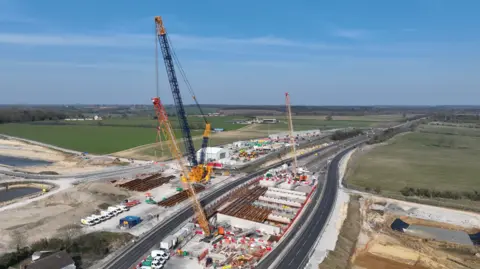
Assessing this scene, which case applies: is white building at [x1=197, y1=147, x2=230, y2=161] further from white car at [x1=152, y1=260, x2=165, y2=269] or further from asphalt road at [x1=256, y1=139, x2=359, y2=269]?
white car at [x1=152, y1=260, x2=165, y2=269]

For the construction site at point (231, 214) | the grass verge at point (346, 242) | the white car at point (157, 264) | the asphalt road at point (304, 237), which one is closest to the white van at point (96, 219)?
the construction site at point (231, 214)

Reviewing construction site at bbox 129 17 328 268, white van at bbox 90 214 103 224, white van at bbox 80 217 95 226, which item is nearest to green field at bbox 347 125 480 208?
construction site at bbox 129 17 328 268

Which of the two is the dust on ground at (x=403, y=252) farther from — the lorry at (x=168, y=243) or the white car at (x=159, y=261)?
the white car at (x=159, y=261)

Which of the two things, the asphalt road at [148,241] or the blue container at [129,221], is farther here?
the blue container at [129,221]

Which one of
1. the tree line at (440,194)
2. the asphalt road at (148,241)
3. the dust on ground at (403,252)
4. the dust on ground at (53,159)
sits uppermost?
the dust on ground at (53,159)

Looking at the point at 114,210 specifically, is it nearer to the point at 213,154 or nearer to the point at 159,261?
the point at 159,261

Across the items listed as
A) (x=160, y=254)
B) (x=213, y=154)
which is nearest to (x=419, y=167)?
(x=213, y=154)
